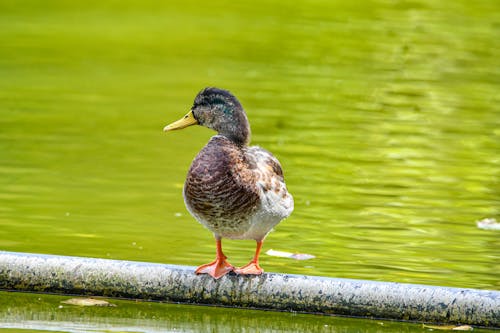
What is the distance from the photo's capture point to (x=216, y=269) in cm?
629

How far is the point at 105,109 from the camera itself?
12398 mm

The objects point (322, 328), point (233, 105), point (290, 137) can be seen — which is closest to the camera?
point (322, 328)

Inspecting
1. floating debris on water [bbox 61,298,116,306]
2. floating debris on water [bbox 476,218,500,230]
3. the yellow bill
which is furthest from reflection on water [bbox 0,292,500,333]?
floating debris on water [bbox 476,218,500,230]

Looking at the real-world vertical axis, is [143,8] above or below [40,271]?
above

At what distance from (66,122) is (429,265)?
5.25 meters

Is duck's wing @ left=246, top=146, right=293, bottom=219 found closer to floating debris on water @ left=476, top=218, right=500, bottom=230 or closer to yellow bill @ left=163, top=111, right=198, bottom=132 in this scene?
yellow bill @ left=163, top=111, right=198, bottom=132

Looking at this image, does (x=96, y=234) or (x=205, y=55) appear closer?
(x=96, y=234)

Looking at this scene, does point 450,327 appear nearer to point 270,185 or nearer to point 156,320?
point 270,185

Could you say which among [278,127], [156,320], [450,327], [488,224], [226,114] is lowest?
[156,320]

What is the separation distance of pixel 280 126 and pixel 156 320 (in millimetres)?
5949

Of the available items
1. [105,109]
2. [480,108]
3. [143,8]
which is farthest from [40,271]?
[143,8]

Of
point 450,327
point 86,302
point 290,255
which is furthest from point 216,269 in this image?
point 290,255

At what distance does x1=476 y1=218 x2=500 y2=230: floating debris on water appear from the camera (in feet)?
27.9

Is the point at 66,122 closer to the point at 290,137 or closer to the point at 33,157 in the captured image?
the point at 33,157
